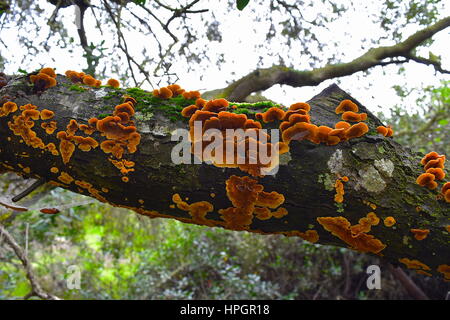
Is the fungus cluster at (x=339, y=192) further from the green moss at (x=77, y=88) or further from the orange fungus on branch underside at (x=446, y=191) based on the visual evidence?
the green moss at (x=77, y=88)

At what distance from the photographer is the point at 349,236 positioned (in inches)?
58.9

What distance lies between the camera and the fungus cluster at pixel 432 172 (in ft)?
4.91

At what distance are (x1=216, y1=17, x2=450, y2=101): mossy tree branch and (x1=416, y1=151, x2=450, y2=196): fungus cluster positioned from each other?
1.86 metres

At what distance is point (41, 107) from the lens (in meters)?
1.68

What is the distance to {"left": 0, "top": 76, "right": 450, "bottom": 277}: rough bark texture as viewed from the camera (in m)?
1.45

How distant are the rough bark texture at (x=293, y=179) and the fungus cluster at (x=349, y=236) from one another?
0.08ft

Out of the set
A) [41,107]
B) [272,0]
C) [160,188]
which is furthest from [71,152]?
[272,0]

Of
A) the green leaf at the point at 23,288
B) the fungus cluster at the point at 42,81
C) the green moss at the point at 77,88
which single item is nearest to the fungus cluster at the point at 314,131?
the green moss at the point at 77,88

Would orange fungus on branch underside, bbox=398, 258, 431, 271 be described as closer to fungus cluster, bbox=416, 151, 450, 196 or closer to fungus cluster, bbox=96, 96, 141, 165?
fungus cluster, bbox=416, 151, 450, 196

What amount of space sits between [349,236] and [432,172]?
1.54 ft

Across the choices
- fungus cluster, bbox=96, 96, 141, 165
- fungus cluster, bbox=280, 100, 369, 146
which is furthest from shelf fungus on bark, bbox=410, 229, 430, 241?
fungus cluster, bbox=96, 96, 141, 165

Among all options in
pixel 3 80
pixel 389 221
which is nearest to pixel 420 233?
pixel 389 221

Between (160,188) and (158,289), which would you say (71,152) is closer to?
(160,188)
